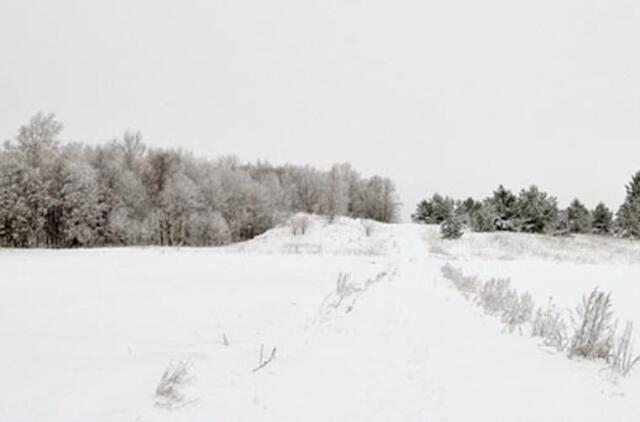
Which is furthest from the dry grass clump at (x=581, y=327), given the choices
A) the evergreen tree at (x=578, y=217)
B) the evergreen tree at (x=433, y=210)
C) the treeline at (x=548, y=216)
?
the evergreen tree at (x=433, y=210)

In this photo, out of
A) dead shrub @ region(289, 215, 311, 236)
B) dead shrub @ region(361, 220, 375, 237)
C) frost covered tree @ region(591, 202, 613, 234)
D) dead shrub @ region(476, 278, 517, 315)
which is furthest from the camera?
frost covered tree @ region(591, 202, 613, 234)

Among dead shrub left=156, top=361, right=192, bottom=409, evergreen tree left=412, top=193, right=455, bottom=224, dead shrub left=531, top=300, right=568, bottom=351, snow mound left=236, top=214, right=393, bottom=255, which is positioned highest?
evergreen tree left=412, top=193, right=455, bottom=224

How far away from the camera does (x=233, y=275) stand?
1658 centimetres

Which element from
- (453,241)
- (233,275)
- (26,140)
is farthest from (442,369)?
(26,140)

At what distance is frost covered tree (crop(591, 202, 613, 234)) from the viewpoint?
2763 inches

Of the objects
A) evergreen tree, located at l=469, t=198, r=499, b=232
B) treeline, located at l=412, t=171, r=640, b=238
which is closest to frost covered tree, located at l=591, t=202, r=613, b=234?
treeline, located at l=412, t=171, r=640, b=238

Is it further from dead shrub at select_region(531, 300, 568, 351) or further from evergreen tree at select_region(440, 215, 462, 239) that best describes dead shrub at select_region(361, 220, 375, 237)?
dead shrub at select_region(531, 300, 568, 351)

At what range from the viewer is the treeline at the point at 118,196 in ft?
148

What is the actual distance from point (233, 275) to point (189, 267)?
3.35 m

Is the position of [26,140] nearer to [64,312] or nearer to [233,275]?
[233,275]

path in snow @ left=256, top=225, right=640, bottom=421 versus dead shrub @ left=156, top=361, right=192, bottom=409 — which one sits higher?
dead shrub @ left=156, top=361, right=192, bottom=409

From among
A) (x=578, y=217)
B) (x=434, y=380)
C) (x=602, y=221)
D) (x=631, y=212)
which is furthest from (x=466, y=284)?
(x=602, y=221)

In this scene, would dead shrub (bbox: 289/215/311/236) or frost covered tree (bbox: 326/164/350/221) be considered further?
frost covered tree (bbox: 326/164/350/221)

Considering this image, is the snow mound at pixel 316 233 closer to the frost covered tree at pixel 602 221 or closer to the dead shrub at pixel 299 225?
the dead shrub at pixel 299 225
